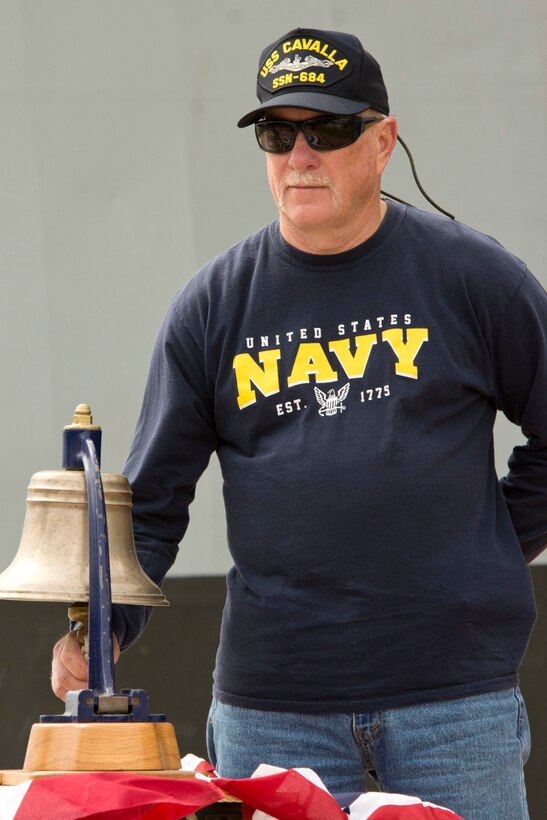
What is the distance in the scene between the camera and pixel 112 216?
375 centimetres

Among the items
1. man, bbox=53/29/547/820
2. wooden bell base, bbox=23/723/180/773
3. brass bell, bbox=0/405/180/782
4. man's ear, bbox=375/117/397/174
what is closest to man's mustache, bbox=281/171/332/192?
man, bbox=53/29/547/820

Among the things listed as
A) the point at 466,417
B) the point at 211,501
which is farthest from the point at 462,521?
the point at 211,501

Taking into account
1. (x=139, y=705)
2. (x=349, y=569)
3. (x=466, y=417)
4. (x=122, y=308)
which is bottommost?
(x=139, y=705)

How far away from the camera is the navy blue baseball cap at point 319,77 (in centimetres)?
205

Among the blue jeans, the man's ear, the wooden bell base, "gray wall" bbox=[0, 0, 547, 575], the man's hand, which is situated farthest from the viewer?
"gray wall" bbox=[0, 0, 547, 575]

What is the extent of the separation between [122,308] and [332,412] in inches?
71.6

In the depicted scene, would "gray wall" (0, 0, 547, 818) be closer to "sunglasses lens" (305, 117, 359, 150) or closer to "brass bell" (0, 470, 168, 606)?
"sunglasses lens" (305, 117, 359, 150)

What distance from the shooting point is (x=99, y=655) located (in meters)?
1.60

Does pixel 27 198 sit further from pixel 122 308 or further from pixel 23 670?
pixel 23 670

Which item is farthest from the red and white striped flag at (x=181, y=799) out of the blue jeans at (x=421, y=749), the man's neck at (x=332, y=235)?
the man's neck at (x=332, y=235)

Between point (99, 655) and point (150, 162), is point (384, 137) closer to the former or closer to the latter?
point (99, 655)

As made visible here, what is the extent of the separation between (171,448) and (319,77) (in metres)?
0.62

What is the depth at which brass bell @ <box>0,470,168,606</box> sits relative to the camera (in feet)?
5.44

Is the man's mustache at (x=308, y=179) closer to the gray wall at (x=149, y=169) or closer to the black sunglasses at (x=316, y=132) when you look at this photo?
the black sunglasses at (x=316, y=132)
